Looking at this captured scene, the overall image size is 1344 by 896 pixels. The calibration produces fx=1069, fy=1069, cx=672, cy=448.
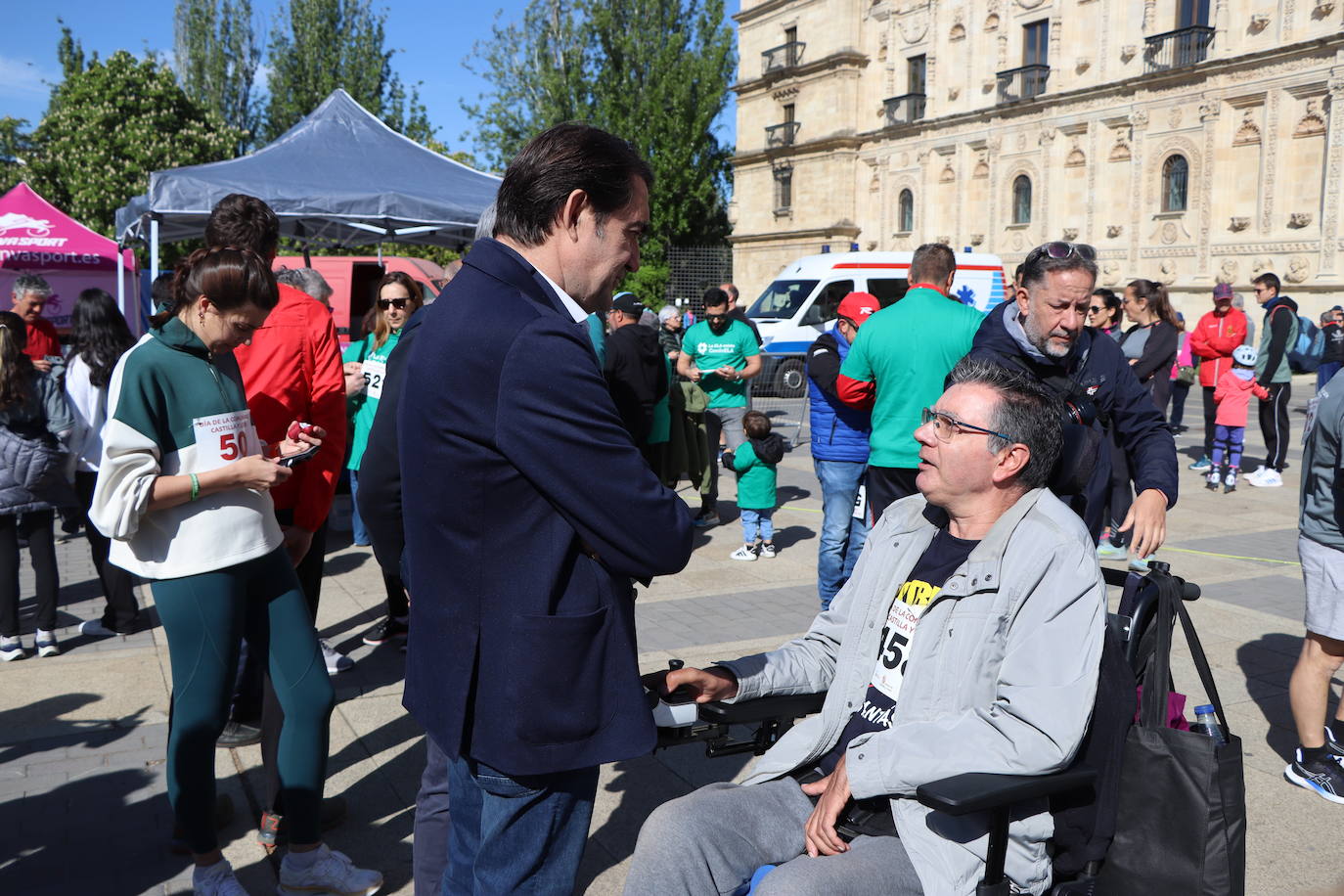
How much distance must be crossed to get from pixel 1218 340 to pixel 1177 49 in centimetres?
2294

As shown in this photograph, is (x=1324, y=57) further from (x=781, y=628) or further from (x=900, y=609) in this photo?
(x=900, y=609)

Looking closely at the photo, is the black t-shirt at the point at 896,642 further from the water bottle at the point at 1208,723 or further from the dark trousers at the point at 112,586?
the dark trousers at the point at 112,586

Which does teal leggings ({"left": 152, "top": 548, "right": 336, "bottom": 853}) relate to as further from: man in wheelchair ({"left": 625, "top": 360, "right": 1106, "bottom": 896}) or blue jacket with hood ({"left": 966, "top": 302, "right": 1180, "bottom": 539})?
blue jacket with hood ({"left": 966, "top": 302, "right": 1180, "bottom": 539})

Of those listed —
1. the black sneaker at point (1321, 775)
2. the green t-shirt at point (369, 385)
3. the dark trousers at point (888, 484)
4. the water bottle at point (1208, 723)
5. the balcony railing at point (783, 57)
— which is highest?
the balcony railing at point (783, 57)

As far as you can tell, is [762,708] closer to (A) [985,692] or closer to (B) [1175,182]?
(A) [985,692]

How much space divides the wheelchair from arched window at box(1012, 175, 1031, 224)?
34512mm

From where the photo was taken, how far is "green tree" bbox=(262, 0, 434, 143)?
3759cm

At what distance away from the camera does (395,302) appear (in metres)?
6.04

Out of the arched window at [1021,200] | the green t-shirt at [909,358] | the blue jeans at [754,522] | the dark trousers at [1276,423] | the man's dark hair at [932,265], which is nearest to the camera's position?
the green t-shirt at [909,358]

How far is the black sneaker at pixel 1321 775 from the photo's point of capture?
12.7 feet

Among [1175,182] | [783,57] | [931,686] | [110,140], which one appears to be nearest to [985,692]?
[931,686]

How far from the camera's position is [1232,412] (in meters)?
10.8

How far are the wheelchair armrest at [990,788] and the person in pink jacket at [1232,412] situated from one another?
9.79m

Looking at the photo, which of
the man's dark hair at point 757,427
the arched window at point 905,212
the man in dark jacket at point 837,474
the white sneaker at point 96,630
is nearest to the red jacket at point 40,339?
the white sneaker at point 96,630
